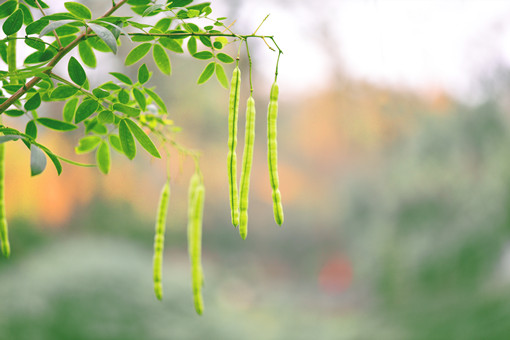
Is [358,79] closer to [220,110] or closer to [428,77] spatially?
[428,77]

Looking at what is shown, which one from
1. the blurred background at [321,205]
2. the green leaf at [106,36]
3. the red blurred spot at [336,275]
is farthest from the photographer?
the red blurred spot at [336,275]

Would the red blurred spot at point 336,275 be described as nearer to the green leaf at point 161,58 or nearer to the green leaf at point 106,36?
the green leaf at point 161,58

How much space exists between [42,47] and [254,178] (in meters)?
3.68

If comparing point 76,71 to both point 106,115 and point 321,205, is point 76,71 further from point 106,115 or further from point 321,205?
point 321,205

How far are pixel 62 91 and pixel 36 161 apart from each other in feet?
0.30

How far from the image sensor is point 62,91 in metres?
0.50

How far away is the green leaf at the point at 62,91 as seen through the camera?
499mm

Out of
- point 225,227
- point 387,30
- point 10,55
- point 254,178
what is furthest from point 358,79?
point 10,55

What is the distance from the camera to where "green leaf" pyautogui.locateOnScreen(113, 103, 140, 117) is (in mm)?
502

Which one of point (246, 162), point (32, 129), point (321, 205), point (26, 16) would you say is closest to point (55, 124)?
point (32, 129)

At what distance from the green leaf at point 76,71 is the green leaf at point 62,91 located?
0.05ft

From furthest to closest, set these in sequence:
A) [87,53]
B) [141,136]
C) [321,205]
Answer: [321,205], [87,53], [141,136]

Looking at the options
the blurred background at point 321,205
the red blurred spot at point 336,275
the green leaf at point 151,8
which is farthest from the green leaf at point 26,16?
the red blurred spot at point 336,275

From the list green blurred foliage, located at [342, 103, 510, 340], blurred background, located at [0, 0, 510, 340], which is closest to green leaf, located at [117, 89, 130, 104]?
blurred background, located at [0, 0, 510, 340]
